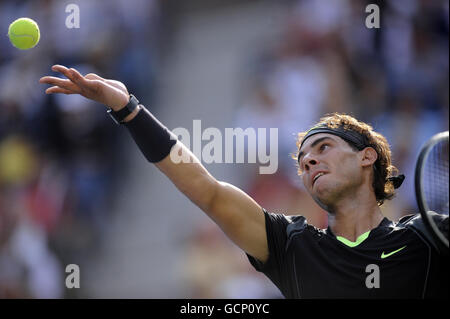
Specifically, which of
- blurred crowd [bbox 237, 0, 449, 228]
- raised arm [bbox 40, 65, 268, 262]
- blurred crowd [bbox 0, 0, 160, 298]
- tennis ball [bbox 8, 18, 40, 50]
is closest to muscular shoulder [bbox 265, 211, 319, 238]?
raised arm [bbox 40, 65, 268, 262]

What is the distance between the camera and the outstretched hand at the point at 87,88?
3086 mm

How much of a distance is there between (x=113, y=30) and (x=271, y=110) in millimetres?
2357

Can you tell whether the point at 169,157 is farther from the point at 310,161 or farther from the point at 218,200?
the point at 310,161

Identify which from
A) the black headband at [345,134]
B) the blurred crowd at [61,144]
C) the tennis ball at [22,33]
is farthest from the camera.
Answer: the blurred crowd at [61,144]

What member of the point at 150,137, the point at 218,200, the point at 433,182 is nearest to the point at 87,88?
the point at 150,137

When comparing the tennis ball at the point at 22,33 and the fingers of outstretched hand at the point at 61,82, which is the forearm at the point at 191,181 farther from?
the tennis ball at the point at 22,33

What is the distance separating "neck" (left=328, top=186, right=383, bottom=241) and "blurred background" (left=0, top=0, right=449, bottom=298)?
89.6 inches

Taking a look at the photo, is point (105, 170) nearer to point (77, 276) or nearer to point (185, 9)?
point (77, 276)

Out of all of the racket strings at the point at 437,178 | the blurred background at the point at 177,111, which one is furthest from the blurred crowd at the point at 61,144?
the racket strings at the point at 437,178

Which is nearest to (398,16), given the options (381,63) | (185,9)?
(381,63)

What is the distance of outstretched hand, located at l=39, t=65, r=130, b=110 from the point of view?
10.1 ft

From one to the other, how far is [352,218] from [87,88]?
134cm

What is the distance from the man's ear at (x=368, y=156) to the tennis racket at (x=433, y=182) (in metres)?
0.43

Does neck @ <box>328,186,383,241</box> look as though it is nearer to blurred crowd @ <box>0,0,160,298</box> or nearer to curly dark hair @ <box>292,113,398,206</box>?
curly dark hair @ <box>292,113,398,206</box>
